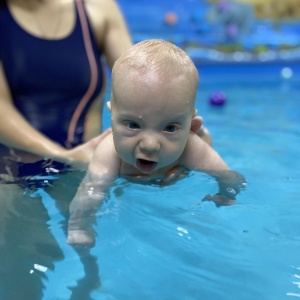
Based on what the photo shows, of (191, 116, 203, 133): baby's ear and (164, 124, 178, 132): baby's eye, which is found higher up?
(164, 124, 178, 132): baby's eye

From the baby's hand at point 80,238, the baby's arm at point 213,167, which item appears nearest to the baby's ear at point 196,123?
the baby's arm at point 213,167

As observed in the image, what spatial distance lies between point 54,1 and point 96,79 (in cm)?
33

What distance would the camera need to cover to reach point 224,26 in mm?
7148

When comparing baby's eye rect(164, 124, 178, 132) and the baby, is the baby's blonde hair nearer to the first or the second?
the baby

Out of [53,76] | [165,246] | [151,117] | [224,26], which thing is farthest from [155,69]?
[224,26]

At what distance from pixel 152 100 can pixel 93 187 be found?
40 centimetres

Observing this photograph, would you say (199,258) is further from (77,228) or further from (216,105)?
(216,105)

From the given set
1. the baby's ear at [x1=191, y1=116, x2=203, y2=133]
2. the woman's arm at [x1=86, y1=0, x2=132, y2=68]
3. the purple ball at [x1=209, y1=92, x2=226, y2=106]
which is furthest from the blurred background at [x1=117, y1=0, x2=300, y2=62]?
the baby's ear at [x1=191, y1=116, x2=203, y2=133]

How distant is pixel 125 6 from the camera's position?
26.3 ft

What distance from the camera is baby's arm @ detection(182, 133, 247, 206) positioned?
5.84 ft

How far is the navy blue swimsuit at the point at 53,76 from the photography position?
2.02m

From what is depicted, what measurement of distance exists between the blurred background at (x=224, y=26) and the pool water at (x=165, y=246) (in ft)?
12.6

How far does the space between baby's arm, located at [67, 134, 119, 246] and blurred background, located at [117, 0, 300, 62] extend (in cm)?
395

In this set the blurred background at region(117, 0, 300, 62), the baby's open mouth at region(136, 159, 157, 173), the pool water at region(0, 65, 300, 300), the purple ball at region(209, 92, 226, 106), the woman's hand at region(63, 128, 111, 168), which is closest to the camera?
the pool water at region(0, 65, 300, 300)
